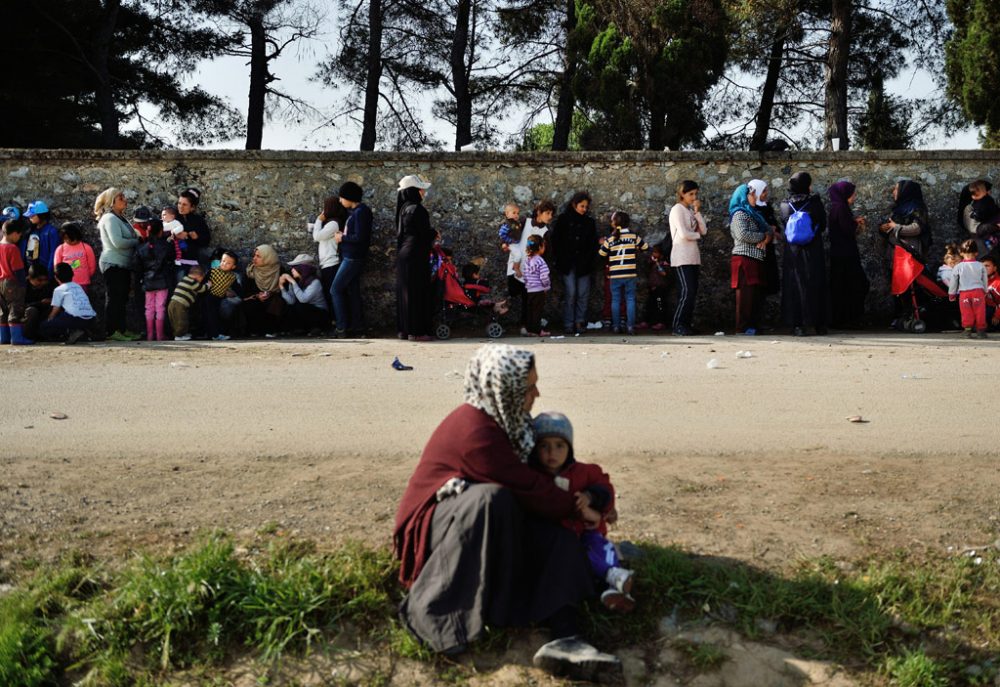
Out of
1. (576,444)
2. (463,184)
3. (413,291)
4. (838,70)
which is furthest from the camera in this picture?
(838,70)

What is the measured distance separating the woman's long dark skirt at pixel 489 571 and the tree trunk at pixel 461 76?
17327 mm

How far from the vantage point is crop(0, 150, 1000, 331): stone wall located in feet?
44.9

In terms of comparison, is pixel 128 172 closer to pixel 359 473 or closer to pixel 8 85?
pixel 8 85

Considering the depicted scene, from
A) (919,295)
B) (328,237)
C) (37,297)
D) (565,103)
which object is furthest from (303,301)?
(565,103)

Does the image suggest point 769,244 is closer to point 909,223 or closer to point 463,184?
point 909,223

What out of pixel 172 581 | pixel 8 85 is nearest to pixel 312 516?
pixel 172 581

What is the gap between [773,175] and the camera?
A: 1395cm

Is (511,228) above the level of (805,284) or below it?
above

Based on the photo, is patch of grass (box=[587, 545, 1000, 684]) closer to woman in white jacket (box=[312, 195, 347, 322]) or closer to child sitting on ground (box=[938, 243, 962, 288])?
child sitting on ground (box=[938, 243, 962, 288])

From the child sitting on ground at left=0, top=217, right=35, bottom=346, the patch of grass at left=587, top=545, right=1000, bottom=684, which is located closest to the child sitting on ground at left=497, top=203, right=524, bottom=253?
the child sitting on ground at left=0, top=217, right=35, bottom=346

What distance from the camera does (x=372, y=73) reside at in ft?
67.7

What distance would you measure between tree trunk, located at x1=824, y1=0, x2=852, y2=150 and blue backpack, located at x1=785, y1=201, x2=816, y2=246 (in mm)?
6199

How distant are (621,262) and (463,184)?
97.3 inches

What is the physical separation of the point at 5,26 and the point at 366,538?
16.2 metres
